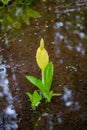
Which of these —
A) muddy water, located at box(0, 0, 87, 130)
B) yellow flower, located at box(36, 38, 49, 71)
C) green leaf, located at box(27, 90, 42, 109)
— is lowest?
muddy water, located at box(0, 0, 87, 130)

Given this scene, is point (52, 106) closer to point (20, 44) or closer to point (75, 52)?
point (75, 52)

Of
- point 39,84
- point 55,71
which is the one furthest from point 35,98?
A: point 55,71

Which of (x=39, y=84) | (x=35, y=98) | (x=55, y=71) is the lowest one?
(x=55, y=71)

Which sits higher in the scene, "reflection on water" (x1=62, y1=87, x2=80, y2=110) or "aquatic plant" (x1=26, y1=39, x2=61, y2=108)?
"aquatic plant" (x1=26, y1=39, x2=61, y2=108)

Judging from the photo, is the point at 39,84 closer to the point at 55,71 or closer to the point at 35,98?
the point at 35,98

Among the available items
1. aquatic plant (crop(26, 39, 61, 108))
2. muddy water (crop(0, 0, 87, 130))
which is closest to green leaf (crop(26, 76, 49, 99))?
aquatic plant (crop(26, 39, 61, 108))

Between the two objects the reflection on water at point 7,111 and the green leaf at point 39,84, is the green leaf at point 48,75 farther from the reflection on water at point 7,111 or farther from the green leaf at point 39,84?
the reflection on water at point 7,111

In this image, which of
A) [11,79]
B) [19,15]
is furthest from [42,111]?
[19,15]

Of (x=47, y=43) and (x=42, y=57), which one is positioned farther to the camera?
(x=47, y=43)

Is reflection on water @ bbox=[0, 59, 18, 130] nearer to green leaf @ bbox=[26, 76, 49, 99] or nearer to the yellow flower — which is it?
green leaf @ bbox=[26, 76, 49, 99]
